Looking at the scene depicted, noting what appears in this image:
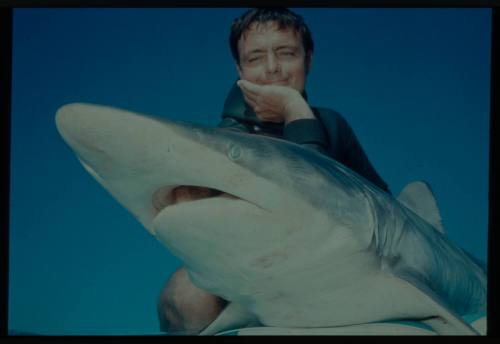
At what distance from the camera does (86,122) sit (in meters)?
1.71

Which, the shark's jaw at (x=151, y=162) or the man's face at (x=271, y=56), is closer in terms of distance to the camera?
the shark's jaw at (x=151, y=162)

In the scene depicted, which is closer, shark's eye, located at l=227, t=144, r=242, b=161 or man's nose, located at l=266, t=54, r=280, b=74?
shark's eye, located at l=227, t=144, r=242, b=161

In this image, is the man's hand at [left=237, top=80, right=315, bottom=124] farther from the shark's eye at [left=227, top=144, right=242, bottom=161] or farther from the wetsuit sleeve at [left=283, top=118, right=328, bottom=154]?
the shark's eye at [left=227, top=144, right=242, bottom=161]

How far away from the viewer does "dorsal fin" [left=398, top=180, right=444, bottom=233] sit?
3006 millimetres

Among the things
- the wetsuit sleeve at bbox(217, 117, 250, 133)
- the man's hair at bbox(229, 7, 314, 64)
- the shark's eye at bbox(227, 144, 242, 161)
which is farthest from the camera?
the wetsuit sleeve at bbox(217, 117, 250, 133)

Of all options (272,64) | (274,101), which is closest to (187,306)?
(274,101)

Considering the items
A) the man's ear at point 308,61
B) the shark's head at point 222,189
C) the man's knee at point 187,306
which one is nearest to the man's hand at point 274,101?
the man's ear at point 308,61

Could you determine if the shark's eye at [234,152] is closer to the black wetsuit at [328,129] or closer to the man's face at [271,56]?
the black wetsuit at [328,129]

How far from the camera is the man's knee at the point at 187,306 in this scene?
271 cm

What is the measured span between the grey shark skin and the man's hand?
0.74 m

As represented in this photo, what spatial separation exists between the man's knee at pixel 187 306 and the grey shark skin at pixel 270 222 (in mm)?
323

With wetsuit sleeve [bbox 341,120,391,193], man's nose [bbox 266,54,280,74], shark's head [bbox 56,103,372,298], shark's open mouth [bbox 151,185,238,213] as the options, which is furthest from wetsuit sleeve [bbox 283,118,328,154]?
shark's open mouth [bbox 151,185,238,213]

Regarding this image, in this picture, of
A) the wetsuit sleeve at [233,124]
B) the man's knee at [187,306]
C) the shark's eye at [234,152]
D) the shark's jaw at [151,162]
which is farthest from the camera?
the wetsuit sleeve at [233,124]

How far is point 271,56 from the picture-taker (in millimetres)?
2936
